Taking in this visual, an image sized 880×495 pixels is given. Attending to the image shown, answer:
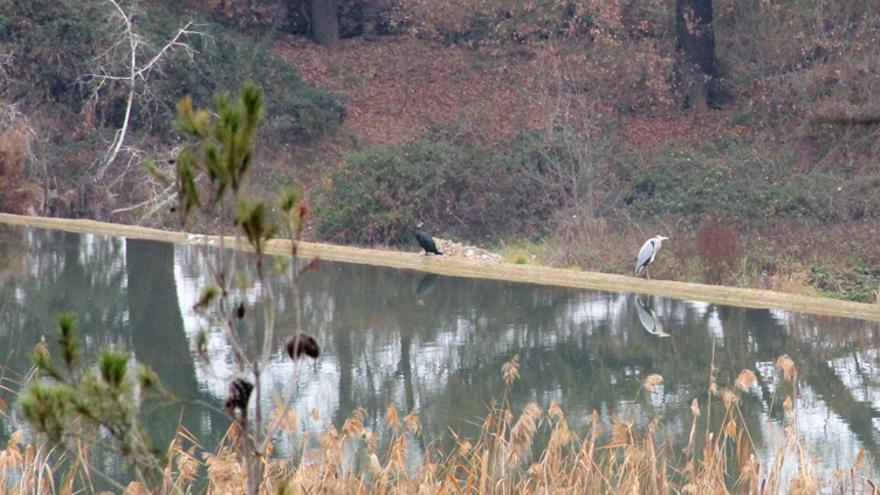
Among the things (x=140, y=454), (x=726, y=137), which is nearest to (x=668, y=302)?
(x=140, y=454)

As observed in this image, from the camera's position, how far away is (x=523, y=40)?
90.4 ft

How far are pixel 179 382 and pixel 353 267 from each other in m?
5.50

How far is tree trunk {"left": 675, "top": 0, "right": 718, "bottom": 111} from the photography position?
82.2ft

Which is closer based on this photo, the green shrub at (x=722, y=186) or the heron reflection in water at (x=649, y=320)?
the heron reflection in water at (x=649, y=320)

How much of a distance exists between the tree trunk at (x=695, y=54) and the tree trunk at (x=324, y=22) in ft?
21.8

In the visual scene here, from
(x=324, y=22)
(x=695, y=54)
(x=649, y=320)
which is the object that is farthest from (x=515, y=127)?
(x=649, y=320)

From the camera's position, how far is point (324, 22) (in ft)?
92.3

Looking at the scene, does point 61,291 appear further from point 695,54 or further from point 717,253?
point 695,54

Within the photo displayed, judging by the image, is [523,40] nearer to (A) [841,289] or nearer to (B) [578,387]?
(A) [841,289]

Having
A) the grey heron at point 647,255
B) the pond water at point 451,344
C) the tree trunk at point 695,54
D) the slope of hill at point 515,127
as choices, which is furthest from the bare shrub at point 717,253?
the tree trunk at point 695,54

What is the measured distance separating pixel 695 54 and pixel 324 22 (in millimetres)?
7254

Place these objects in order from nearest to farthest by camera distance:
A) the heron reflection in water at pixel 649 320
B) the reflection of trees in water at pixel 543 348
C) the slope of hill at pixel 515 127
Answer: the reflection of trees in water at pixel 543 348
the heron reflection in water at pixel 649 320
the slope of hill at pixel 515 127

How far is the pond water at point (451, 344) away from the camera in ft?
28.3

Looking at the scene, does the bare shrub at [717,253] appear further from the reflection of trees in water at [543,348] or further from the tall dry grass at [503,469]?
the tall dry grass at [503,469]
